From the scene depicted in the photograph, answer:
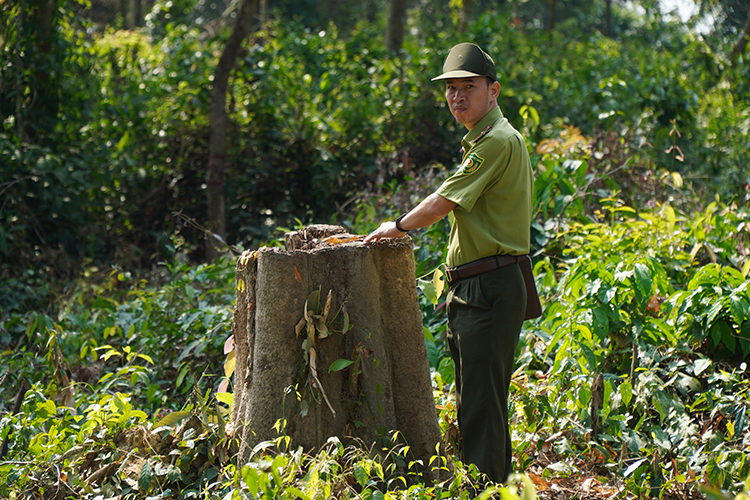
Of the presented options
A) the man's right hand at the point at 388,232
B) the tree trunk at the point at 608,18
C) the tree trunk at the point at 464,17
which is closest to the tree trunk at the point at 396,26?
the tree trunk at the point at 464,17

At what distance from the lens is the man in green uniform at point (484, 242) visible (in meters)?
2.73

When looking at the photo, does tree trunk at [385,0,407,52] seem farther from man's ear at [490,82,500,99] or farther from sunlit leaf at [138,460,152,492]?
sunlit leaf at [138,460,152,492]

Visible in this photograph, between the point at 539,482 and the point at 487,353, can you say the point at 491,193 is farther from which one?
the point at 539,482

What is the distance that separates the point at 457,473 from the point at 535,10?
24225mm

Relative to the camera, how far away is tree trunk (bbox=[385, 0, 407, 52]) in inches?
411

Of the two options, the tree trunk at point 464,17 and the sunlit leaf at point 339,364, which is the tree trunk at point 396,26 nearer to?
the tree trunk at point 464,17

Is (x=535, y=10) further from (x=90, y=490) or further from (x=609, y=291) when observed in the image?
(x=90, y=490)

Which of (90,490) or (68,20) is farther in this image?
(68,20)

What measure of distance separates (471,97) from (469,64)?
0.48 feet

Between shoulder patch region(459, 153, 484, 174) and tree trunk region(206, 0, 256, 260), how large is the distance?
5.44 meters

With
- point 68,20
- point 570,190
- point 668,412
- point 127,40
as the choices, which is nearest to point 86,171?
point 68,20

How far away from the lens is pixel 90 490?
280cm

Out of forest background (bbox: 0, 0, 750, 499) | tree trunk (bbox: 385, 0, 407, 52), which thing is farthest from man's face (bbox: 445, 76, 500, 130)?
tree trunk (bbox: 385, 0, 407, 52)

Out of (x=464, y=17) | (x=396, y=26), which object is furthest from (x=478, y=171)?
(x=464, y=17)
